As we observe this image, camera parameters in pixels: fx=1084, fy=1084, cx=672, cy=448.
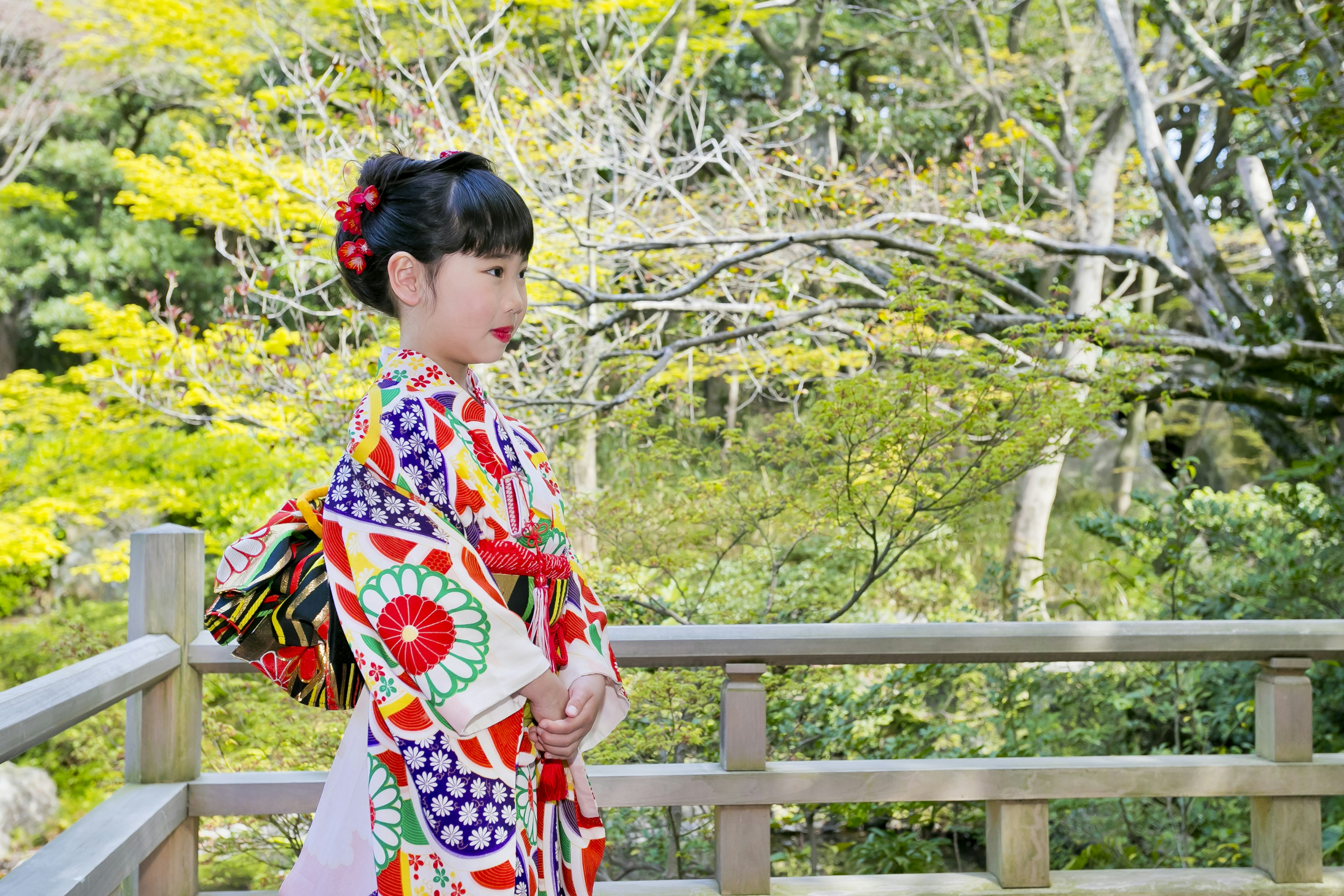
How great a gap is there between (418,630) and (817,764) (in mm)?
1001

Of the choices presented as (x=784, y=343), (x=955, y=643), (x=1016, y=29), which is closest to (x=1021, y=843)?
(x=955, y=643)

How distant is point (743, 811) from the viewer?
1880 mm

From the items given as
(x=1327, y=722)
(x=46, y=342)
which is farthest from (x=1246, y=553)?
(x=46, y=342)

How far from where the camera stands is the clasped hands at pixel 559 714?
121cm

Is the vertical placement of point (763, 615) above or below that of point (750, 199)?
below

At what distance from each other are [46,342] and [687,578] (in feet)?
26.2

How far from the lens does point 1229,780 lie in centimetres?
198

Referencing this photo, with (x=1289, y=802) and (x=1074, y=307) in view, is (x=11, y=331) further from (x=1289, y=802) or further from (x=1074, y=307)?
(x=1289, y=802)

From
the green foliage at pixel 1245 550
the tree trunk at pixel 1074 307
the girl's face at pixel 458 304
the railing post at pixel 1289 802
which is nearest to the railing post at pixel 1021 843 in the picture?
the railing post at pixel 1289 802

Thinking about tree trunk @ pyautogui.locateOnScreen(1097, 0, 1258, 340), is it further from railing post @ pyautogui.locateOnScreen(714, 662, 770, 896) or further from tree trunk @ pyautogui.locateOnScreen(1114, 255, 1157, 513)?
tree trunk @ pyautogui.locateOnScreen(1114, 255, 1157, 513)

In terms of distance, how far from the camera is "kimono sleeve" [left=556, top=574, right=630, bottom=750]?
4.34ft

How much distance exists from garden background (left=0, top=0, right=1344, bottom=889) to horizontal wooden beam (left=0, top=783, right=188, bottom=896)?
3.91 ft

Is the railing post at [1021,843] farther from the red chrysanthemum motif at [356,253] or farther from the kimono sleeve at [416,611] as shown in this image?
the red chrysanthemum motif at [356,253]

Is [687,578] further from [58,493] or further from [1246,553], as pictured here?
[58,493]
